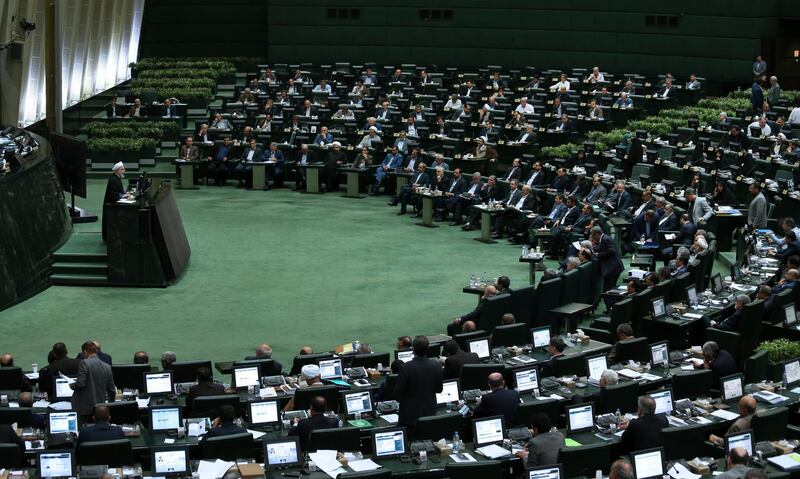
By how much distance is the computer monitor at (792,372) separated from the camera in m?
14.9

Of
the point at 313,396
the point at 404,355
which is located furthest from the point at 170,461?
the point at 404,355

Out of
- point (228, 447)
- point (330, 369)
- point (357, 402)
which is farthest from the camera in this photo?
point (330, 369)

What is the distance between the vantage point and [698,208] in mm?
24062

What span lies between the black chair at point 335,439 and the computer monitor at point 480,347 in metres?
3.76

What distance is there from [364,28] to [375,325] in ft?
78.6

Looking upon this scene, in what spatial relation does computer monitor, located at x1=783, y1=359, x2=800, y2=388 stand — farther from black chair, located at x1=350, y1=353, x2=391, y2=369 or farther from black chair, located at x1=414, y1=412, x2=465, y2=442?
black chair, located at x1=350, y1=353, x2=391, y2=369

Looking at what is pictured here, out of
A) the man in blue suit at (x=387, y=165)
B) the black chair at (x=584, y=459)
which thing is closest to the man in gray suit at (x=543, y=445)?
the black chair at (x=584, y=459)

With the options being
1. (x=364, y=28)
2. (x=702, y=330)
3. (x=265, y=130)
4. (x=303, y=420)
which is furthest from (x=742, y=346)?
(x=364, y=28)

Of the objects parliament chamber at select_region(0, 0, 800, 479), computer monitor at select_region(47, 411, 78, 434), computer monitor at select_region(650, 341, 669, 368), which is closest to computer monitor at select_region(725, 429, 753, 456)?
parliament chamber at select_region(0, 0, 800, 479)

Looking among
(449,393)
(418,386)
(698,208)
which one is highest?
(698,208)

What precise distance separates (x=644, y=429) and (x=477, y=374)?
272 centimetres

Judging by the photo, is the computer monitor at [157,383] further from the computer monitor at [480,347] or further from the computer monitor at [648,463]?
the computer monitor at [648,463]

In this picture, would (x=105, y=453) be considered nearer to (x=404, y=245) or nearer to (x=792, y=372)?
(x=792, y=372)

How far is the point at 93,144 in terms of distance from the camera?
110ft
